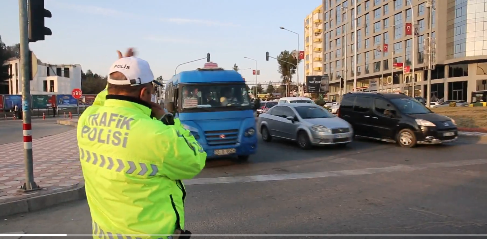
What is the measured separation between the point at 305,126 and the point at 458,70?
53.6m

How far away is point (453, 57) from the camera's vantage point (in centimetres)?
5656

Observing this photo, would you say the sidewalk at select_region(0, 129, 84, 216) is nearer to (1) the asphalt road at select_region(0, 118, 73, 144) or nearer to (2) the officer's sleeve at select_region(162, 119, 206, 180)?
(1) the asphalt road at select_region(0, 118, 73, 144)

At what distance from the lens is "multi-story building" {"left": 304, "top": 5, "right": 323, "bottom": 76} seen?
334 ft

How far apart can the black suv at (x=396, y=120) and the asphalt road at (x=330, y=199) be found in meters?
1.70

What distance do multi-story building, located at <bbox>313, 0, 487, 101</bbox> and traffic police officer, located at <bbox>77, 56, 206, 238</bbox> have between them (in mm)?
41166

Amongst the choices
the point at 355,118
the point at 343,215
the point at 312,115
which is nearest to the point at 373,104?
the point at 355,118

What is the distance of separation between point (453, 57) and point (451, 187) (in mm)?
56858

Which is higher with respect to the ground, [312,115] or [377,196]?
[312,115]

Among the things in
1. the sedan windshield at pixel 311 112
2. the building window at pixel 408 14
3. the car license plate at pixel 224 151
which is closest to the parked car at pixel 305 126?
the sedan windshield at pixel 311 112

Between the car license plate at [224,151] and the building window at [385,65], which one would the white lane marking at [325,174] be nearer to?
the car license plate at [224,151]

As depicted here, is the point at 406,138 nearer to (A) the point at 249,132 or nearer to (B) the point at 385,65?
(A) the point at 249,132

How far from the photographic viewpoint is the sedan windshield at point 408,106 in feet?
44.4

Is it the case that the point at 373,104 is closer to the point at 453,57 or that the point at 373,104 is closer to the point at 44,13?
the point at 44,13

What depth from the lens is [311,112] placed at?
13875mm
